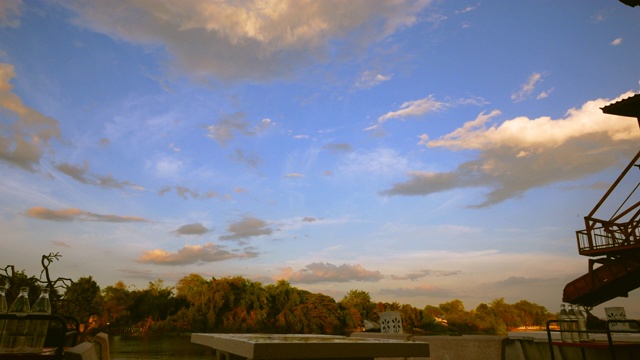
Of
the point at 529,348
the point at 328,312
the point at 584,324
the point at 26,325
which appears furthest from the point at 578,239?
the point at 328,312

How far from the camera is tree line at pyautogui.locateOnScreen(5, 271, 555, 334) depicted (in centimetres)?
2962

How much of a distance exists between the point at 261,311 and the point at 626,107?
98.6 ft

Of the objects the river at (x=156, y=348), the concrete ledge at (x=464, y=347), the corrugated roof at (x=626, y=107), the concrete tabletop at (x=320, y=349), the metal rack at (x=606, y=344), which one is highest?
the corrugated roof at (x=626, y=107)

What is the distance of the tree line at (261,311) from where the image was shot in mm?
29622

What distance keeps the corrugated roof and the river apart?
68.2ft

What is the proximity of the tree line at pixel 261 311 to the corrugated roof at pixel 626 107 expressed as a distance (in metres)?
16.6

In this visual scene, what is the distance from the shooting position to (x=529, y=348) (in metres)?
6.32

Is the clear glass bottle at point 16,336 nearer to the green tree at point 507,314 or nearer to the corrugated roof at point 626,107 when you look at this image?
the corrugated roof at point 626,107

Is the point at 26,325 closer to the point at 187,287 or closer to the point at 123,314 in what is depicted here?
the point at 123,314

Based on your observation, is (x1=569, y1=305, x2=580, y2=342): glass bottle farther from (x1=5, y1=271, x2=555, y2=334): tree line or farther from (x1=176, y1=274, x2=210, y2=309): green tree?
(x1=176, y1=274, x2=210, y2=309): green tree

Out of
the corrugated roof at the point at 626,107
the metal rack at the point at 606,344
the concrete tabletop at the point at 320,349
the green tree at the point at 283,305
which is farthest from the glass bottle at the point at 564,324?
the green tree at the point at 283,305

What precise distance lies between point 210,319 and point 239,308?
276cm

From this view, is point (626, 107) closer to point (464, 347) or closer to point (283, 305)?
point (464, 347)

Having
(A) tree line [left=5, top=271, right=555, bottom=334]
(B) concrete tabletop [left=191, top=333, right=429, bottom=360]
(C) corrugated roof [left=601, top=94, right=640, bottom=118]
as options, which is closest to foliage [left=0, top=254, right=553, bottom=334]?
(A) tree line [left=5, top=271, right=555, bottom=334]
